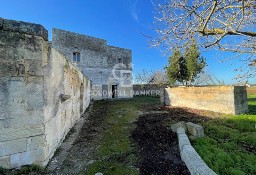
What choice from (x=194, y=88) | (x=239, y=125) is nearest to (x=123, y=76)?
(x=194, y=88)

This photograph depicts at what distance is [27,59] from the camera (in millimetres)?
3504

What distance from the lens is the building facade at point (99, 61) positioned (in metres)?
22.8

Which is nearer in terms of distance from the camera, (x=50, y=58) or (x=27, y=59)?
(x=27, y=59)

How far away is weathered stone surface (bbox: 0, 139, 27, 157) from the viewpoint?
3289 millimetres

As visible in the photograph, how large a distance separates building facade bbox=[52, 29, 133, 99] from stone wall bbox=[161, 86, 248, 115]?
44.2 ft

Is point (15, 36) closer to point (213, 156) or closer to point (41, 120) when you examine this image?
point (41, 120)

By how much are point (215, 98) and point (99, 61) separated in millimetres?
17811

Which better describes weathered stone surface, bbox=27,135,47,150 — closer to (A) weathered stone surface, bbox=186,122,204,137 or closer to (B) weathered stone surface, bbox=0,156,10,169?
(B) weathered stone surface, bbox=0,156,10,169

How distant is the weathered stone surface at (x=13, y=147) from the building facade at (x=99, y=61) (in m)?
19.6

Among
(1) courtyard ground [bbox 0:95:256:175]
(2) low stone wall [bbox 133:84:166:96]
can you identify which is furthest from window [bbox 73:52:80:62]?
(1) courtyard ground [bbox 0:95:256:175]

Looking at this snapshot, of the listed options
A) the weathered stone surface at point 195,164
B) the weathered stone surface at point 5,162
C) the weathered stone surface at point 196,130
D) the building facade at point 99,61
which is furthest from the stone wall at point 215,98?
the building facade at point 99,61

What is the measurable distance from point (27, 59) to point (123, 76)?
25.2m

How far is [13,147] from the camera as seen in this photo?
336 cm

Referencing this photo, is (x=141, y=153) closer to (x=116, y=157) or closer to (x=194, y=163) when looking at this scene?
(x=116, y=157)
